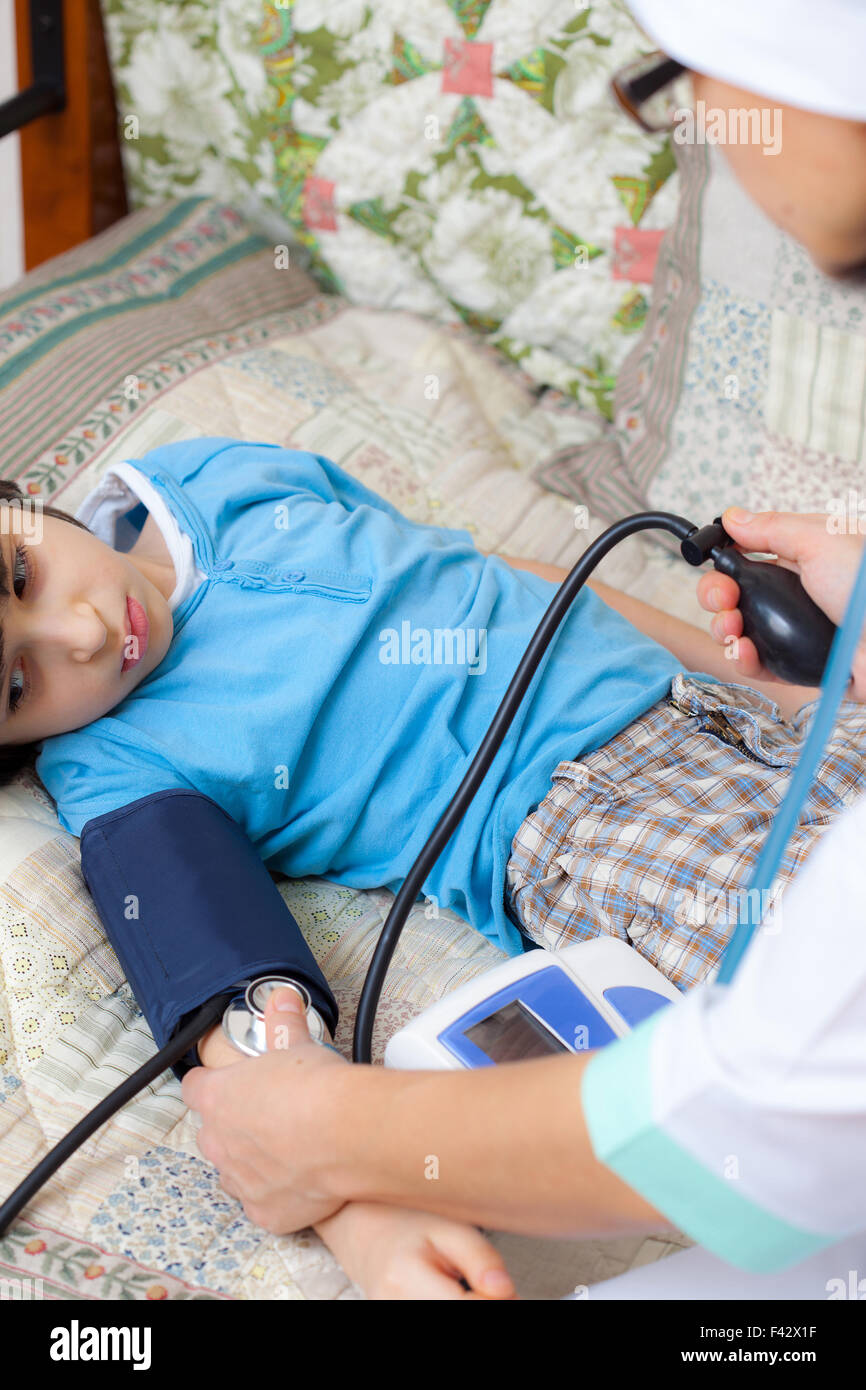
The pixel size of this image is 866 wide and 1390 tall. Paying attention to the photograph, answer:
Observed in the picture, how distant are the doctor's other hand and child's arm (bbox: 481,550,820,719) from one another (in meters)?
0.21

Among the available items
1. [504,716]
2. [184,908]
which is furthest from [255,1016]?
[504,716]

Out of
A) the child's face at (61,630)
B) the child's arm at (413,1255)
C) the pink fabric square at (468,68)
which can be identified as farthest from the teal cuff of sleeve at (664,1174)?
the pink fabric square at (468,68)

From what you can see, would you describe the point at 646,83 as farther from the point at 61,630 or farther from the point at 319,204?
the point at 319,204

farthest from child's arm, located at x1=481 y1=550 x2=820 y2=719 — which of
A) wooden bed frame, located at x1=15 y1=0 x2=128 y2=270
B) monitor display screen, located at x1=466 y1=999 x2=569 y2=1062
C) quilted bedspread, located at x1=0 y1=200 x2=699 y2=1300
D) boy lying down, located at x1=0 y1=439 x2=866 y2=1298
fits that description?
wooden bed frame, located at x1=15 y1=0 x2=128 y2=270

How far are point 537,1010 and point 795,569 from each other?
1.25 ft

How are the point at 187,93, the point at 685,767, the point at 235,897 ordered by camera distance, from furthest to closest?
the point at 187,93
the point at 685,767
the point at 235,897

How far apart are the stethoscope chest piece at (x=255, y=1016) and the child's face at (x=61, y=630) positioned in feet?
0.93

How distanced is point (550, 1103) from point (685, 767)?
19.4 inches

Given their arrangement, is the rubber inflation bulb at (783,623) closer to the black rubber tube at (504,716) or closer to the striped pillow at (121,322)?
the black rubber tube at (504,716)

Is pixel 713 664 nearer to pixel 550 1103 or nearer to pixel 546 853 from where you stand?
pixel 546 853

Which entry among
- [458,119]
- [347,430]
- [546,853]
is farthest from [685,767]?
[458,119]

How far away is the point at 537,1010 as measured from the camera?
2.50 feet
